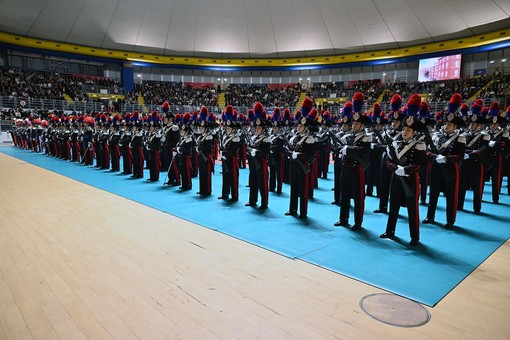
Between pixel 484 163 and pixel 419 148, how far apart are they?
11.2 ft

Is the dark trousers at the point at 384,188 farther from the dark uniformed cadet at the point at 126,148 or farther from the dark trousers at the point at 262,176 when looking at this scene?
the dark uniformed cadet at the point at 126,148

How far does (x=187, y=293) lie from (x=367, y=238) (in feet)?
9.33

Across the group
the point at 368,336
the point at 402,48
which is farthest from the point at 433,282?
the point at 402,48

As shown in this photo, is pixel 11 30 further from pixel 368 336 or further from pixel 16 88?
pixel 368 336

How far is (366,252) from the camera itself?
167 inches

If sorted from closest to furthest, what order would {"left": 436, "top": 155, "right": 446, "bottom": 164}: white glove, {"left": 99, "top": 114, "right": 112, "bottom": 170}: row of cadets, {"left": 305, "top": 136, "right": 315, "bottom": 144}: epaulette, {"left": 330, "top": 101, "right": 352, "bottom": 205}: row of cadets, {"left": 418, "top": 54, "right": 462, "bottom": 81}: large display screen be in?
1. {"left": 436, "top": 155, "right": 446, "bottom": 164}: white glove
2. {"left": 305, "top": 136, "right": 315, "bottom": 144}: epaulette
3. {"left": 330, "top": 101, "right": 352, "bottom": 205}: row of cadets
4. {"left": 99, "top": 114, "right": 112, "bottom": 170}: row of cadets
5. {"left": 418, "top": 54, "right": 462, "bottom": 81}: large display screen

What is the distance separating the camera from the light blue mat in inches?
140

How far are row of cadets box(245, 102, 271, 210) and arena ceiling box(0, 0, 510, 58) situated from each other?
24.9m

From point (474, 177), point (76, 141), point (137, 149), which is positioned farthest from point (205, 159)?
point (76, 141)

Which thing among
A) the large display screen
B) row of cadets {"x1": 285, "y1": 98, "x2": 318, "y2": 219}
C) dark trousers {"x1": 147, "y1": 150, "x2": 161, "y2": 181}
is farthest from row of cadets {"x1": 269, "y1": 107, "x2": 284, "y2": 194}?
the large display screen

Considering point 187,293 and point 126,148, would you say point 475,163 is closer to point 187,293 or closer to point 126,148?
point 187,293

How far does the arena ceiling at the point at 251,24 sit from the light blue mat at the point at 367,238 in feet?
77.7

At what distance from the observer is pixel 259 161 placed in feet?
21.7

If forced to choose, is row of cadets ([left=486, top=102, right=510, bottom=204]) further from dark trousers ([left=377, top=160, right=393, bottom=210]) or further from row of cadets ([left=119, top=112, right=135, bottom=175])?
row of cadets ([left=119, top=112, right=135, bottom=175])
